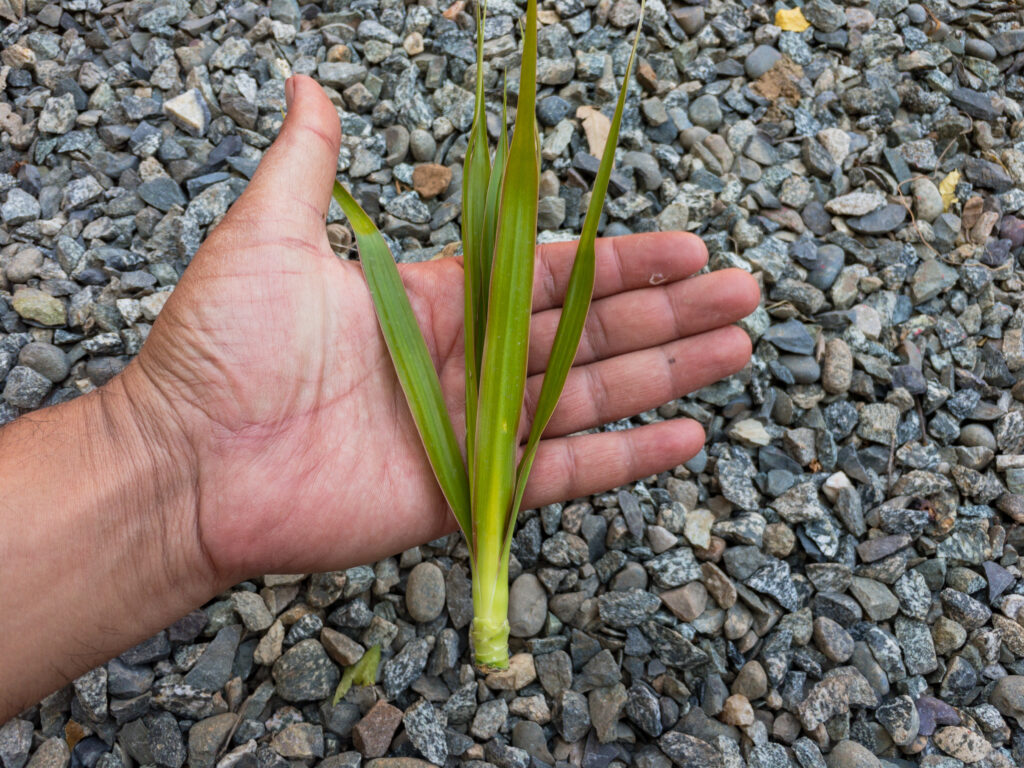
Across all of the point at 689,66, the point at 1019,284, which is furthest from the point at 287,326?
the point at 1019,284

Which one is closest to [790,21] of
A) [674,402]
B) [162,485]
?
[674,402]

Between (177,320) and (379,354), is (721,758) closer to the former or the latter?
(379,354)

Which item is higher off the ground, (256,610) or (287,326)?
(287,326)

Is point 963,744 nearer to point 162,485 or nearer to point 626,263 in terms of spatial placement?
point 626,263

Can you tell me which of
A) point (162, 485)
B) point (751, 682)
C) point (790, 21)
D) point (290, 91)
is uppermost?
point (290, 91)

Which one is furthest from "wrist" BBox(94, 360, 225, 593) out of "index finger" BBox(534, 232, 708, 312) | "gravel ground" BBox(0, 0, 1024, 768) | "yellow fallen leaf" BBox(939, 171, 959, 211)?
"yellow fallen leaf" BBox(939, 171, 959, 211)
